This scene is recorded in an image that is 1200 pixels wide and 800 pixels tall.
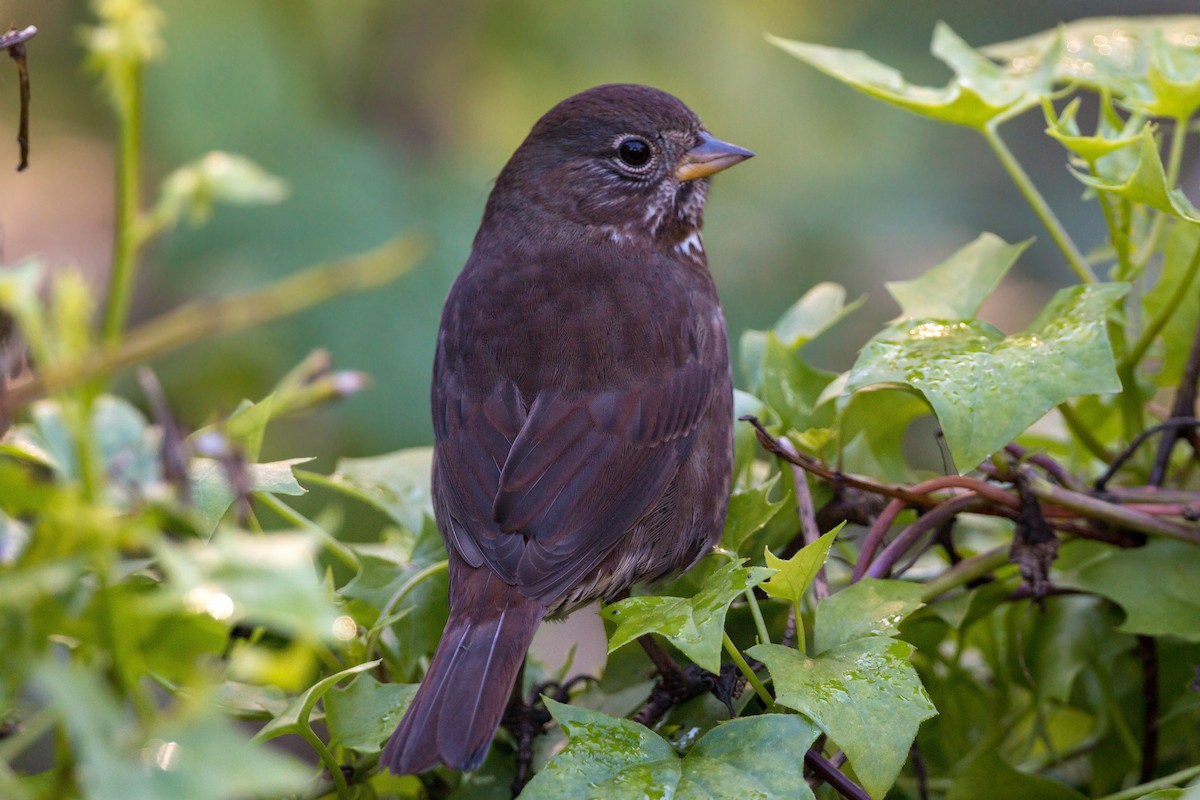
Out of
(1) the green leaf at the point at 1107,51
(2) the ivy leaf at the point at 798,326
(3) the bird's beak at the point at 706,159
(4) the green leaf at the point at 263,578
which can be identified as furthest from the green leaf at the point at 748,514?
(3) the bird's beak at the point at 706,159

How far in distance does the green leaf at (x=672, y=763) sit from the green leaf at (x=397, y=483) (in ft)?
2.57

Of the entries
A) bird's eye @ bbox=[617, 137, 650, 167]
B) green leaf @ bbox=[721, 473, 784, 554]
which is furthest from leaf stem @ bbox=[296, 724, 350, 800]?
bird's eye @ bbox=[617, 137, 650, 167]

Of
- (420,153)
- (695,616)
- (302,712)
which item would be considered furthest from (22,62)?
(420,153)

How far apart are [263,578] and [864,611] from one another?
1.11 metres

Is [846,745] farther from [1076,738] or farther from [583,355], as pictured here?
[583,355]

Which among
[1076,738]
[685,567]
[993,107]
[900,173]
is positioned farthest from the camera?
[900,173]

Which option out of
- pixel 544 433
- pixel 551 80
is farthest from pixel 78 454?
pixel 551 80

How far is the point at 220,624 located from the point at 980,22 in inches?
274

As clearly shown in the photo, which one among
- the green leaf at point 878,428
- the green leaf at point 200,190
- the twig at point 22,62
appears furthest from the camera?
the green leaf at point 878,428

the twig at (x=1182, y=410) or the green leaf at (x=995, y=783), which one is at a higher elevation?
the twig at (x=1182, y=410)

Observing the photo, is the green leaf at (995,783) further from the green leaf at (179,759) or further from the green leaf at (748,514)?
the green leaf at (179,759)

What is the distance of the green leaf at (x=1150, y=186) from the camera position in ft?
5.95

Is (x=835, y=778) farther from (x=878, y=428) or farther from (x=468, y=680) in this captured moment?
(x=878, y=428)

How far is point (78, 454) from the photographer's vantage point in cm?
87
